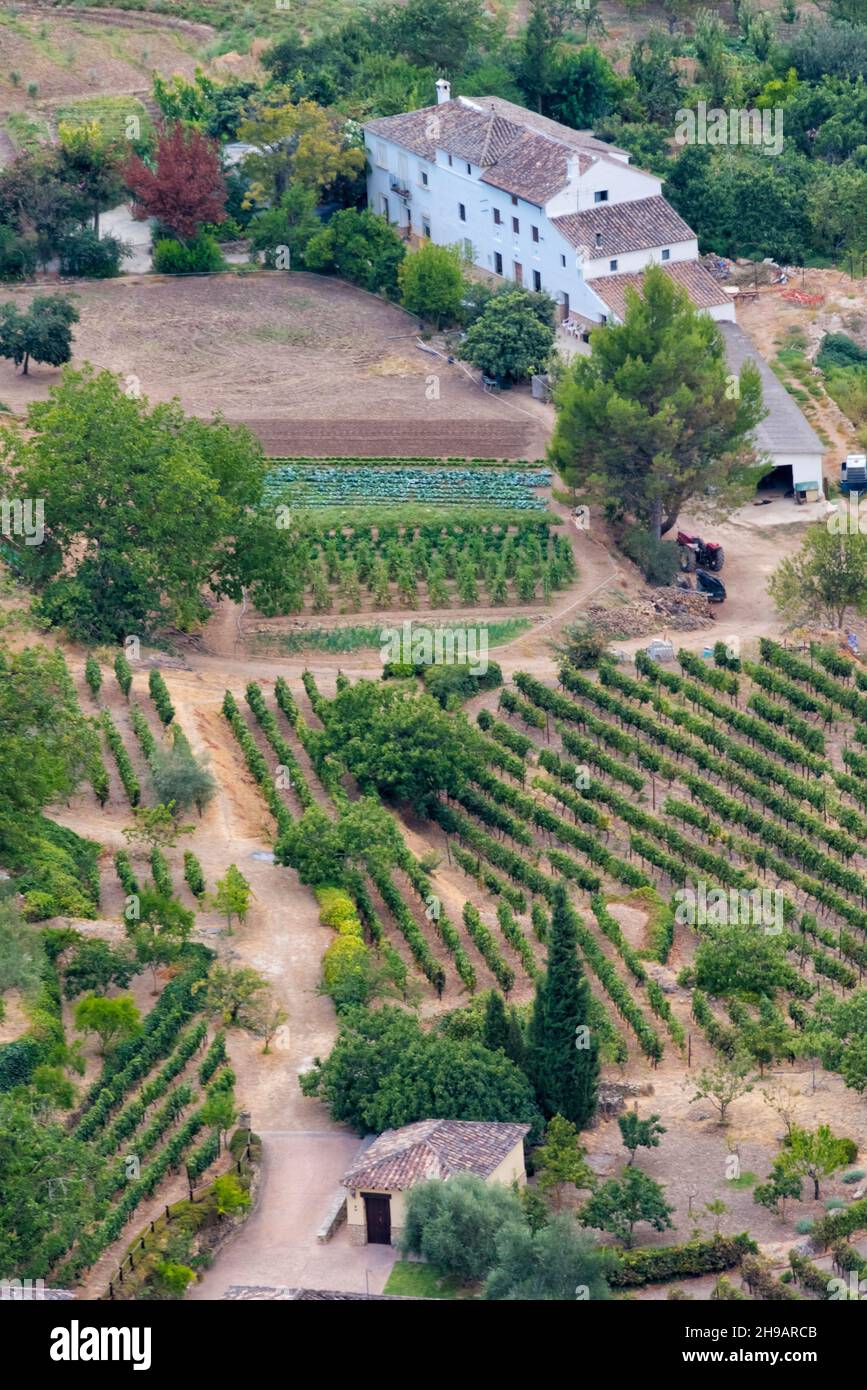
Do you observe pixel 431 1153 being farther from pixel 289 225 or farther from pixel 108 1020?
pixel 289 225

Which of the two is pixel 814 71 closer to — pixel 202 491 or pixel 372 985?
pixel 202 491

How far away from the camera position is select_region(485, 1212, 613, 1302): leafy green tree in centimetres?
5367

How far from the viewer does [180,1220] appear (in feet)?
189

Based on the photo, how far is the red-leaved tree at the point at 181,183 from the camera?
11144 cm

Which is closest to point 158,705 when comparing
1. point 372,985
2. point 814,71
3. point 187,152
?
point 372,985

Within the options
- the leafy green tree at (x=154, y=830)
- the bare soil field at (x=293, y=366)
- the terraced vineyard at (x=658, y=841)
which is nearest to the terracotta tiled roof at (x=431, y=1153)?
the terraced vineyard at (x=658, y=841)

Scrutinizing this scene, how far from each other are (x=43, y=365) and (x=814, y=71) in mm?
44089

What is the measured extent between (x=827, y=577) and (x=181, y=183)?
38387 millimetres

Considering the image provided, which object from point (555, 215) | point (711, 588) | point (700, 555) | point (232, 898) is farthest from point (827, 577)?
point (232, 898)

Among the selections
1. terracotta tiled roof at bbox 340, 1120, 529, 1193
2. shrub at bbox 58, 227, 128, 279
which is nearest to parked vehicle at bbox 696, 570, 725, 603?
terracotta tiled roof at bbox 340, 1120, 529, 1193

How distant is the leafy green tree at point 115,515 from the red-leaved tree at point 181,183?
28389 mm

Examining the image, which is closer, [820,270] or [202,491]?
[202,491]

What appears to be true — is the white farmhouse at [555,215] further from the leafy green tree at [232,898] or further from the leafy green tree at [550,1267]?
the leafy green tree at [550,1267]


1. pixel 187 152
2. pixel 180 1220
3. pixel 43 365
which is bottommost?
pixel 180 1220
